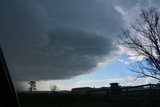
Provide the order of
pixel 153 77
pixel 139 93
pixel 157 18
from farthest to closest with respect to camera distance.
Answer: pixel 157 18 < pixel 153 77 < pixel 139 93

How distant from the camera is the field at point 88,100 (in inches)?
837

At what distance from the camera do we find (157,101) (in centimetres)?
2109

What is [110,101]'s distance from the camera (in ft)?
78.1

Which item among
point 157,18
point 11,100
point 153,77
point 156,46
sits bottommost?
point 11,100

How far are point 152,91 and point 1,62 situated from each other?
814 inches

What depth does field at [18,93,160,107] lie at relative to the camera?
2125 cm

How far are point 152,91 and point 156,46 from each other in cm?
893

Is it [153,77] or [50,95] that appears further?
[153,77]

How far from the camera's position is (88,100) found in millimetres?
24203

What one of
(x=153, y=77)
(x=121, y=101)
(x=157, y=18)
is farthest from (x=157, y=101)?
(x=157, y=18)

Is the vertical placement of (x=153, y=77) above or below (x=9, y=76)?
above

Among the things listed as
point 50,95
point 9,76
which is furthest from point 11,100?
point 50,95

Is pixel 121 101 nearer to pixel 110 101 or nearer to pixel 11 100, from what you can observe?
pixel 110 101

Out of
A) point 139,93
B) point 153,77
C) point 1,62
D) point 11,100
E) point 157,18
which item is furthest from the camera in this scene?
point 157,18
